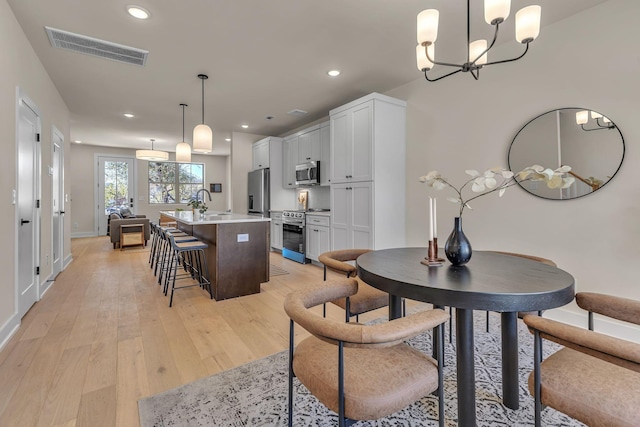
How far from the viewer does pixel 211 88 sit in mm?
4078

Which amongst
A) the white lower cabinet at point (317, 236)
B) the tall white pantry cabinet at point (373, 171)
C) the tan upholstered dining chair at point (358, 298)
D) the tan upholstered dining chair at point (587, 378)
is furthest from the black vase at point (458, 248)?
the white lower cabinet at point (317, 236)

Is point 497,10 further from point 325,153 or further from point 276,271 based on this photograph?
point 276,271

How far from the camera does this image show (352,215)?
4.01 metres

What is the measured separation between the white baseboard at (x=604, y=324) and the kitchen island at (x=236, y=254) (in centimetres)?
297

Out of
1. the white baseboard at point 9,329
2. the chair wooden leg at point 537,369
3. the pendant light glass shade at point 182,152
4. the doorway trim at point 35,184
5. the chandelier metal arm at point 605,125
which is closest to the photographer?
the chair wooden leg at point 537,369

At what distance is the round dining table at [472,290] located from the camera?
110 centimetres

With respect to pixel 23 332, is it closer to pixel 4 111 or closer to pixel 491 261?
pixel 4 111

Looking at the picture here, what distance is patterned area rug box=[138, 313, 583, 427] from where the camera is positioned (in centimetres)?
147

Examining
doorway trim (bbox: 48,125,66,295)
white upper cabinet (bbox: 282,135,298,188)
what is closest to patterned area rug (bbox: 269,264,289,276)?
white upper cabinet (bbox: 282,135,298,188)

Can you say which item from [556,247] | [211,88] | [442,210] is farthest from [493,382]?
[211,88]

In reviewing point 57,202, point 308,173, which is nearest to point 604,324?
point 308,173

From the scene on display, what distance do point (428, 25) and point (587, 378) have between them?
1.75 meters

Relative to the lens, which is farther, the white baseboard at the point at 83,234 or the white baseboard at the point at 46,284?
the white baseboard at the point at 83,234

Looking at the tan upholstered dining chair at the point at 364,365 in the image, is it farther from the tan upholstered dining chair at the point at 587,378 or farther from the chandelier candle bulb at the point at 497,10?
the chandelier candle bulb at the point at 497,10
